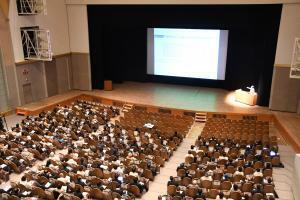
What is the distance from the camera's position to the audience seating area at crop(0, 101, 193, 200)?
9352 mm

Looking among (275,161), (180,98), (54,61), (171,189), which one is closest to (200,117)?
(180,98)

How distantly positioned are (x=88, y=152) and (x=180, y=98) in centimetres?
908

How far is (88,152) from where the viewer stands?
11812 millimetres

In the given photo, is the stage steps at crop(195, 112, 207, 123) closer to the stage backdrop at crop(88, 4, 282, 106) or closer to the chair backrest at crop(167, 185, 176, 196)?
the stage backdrop at crop(88, 4, 282, 106)

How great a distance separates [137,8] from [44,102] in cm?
824

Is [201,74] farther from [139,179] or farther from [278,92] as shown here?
[139,179]

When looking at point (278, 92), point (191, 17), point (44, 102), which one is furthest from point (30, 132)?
point (278, 92)

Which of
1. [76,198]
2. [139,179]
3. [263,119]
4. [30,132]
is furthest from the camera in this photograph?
[263,119]

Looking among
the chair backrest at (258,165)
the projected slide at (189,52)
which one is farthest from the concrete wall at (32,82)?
the chair backrest at (258,165)

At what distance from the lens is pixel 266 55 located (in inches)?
665

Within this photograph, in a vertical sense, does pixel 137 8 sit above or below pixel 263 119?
above

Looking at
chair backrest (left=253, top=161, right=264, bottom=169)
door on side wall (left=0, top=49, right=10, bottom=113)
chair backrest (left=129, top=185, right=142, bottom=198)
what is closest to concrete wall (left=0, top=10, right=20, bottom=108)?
door on side wall (left=0, top=49, right=10, bottom=113)

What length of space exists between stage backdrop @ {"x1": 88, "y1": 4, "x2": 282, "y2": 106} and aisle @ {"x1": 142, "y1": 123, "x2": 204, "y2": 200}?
6.12m

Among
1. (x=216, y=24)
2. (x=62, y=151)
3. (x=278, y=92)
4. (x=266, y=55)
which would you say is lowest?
(x=62, y=151)
